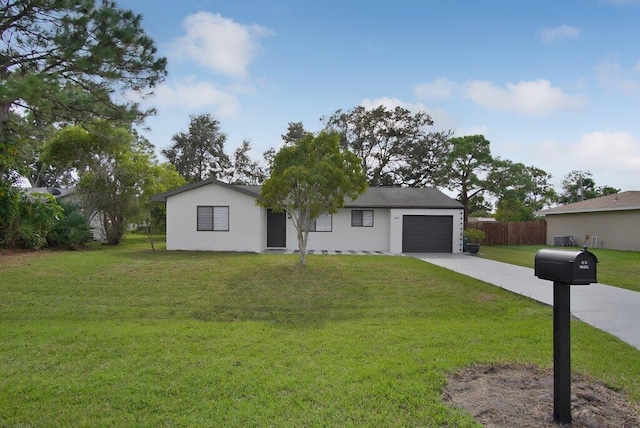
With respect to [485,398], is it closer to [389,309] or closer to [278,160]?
[389,309]

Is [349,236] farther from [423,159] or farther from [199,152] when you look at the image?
[199,152]

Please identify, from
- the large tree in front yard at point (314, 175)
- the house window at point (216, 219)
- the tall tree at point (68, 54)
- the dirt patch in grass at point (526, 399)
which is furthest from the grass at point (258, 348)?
→ the house window at point (216, 219)

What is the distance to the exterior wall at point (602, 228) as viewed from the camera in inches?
797

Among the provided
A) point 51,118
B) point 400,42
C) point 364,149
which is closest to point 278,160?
point 400,42

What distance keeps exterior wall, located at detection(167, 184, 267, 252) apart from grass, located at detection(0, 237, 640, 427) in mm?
7018

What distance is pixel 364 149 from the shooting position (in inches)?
1340

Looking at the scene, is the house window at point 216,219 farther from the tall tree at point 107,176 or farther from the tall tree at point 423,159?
the tall tree at point 423,159

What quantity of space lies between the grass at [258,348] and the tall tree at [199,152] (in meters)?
31.4

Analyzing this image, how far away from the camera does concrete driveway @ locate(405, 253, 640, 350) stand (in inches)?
228

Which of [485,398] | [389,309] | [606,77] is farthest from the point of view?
[606,77]

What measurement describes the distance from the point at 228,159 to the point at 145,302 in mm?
34482

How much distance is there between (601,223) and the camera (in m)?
22.4

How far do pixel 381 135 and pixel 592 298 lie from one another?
89.3ft

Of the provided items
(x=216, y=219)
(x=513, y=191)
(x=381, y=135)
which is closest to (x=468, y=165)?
(x=513, y=191)
